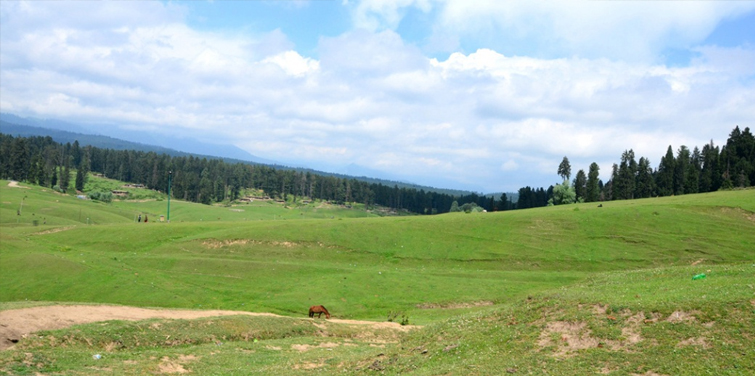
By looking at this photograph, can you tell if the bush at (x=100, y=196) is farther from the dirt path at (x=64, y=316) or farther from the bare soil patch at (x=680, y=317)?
the bare soil patch at (x=680, y=317)

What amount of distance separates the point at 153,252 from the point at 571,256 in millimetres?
50680

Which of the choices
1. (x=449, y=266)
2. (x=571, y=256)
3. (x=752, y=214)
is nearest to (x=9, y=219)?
(x=449, y=266)

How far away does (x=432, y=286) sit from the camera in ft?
155

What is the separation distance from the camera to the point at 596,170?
423 feet

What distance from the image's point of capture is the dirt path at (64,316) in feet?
71.7

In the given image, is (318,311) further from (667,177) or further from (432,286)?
(667,177)

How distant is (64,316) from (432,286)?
3098 centimetres

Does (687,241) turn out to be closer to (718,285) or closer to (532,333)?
(718,285)

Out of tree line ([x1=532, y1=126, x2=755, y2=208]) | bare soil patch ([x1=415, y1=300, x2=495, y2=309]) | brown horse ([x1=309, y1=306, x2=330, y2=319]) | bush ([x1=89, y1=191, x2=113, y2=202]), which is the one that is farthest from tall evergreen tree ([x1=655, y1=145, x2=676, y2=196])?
bush ([x1=89, y1=191, x2=113, y2=202])

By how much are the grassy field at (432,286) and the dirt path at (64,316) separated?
1.33 metres

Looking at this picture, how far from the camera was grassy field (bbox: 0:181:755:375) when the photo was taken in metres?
17.5

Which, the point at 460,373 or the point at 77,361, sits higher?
the point at 460,373

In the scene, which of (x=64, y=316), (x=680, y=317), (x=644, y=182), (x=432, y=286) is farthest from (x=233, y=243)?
(x=644, y=182)

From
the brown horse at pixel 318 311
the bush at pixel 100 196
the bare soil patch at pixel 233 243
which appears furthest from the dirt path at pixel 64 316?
the bush at pixel 100 196
